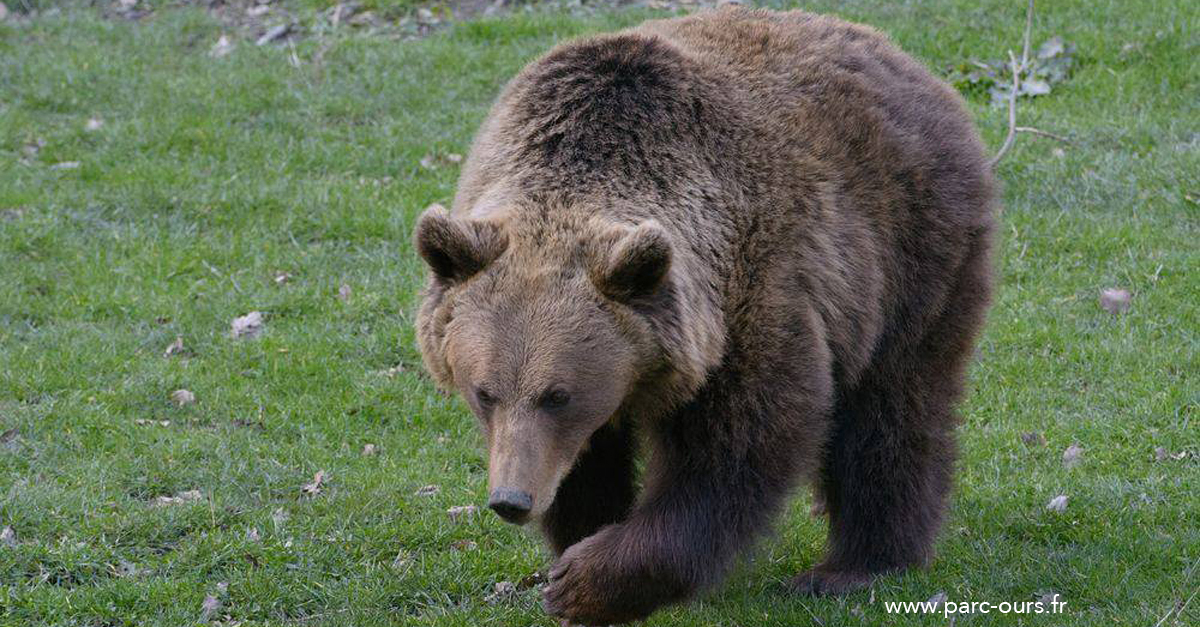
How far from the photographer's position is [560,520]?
A: 6.06 m

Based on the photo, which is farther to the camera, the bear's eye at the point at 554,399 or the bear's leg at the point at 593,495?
the bear's leg at the point at 593,495

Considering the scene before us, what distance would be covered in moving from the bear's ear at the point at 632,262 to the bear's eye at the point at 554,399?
394 millimetres

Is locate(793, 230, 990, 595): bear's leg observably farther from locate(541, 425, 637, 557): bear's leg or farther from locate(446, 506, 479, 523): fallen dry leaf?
locate(446, 506, 479, 523): fallen dry leaf

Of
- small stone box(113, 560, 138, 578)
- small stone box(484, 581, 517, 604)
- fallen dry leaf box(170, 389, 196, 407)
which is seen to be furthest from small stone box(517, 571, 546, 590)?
fallen dry leaf box(170, 389, 196, 407)

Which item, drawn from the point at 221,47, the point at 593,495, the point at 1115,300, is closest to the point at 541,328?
the point at 593,495

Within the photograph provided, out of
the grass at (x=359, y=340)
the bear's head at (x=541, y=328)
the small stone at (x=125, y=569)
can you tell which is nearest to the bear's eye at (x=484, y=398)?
the bear's head at (x=541, y=328)

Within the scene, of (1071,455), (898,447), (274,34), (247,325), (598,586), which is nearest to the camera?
(598,586)

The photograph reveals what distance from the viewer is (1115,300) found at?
916 centimetres

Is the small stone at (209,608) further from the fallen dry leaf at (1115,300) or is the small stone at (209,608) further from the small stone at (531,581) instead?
the fallen dry leaf at (1115,300)

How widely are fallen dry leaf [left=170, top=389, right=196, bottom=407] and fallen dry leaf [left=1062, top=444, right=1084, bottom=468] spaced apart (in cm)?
471

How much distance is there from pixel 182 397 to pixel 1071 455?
4814mm

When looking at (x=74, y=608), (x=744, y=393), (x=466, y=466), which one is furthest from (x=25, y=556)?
(x=744, y=393)

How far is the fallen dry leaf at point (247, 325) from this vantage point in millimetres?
9062

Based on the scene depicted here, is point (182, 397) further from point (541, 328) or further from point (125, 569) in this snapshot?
point (541, 328)
